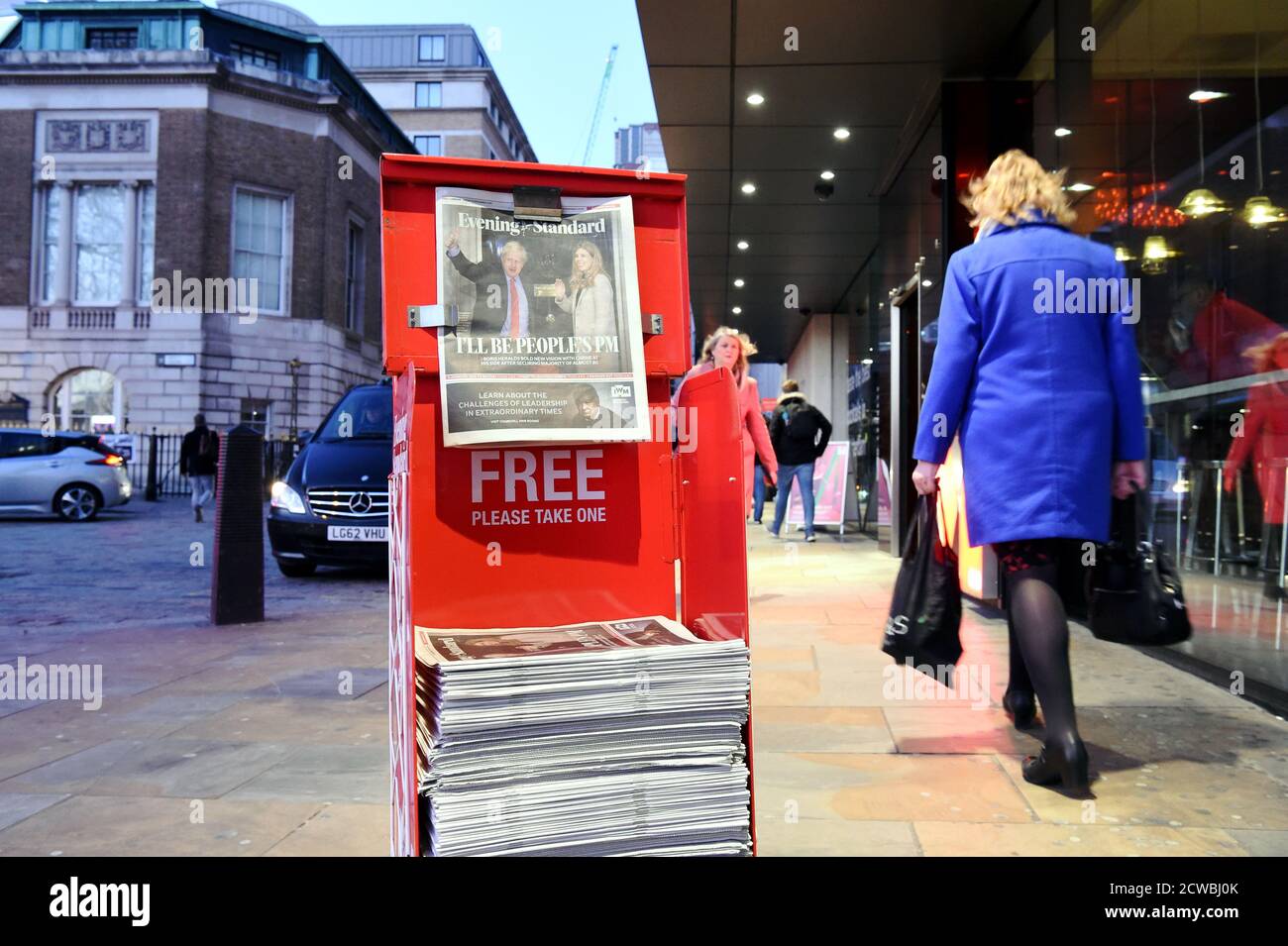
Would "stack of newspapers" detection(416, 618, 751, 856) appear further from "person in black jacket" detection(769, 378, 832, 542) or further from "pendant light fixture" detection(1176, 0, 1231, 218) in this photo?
"person in black jacket" detection(769, 378, 832, 542)

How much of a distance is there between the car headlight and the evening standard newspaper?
7679 mm

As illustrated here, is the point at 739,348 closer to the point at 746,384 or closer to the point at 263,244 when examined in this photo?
the point at 746,384

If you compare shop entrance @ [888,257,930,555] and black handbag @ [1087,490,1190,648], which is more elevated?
shop entrance @ [888,257,930,555]

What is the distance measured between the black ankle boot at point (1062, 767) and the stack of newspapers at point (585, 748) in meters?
1.67

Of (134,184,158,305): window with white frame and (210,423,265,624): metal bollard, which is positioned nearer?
(210,423,265,624): metal bollard

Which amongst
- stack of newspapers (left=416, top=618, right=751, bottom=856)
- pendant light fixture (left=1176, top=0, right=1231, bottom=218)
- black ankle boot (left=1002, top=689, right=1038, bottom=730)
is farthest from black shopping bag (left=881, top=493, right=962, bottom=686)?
pendant light fixture (left=1176, top=0, right=1231, bottom=218)

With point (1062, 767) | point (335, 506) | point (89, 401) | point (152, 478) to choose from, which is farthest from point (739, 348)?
point (89, 401)

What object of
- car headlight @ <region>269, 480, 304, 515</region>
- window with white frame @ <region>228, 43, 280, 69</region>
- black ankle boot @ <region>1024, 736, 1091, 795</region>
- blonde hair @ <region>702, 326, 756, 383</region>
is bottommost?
black ankle boot @ <region>1024, 736, 1091, 795</region>

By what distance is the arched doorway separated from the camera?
3388 centimetres

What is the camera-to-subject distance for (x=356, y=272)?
1563 inches

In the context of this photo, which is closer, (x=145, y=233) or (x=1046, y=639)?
(x=1046, y=639)

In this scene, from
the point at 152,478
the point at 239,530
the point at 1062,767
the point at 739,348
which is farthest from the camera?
the point at 152,478

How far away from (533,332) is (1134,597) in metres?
2.34
